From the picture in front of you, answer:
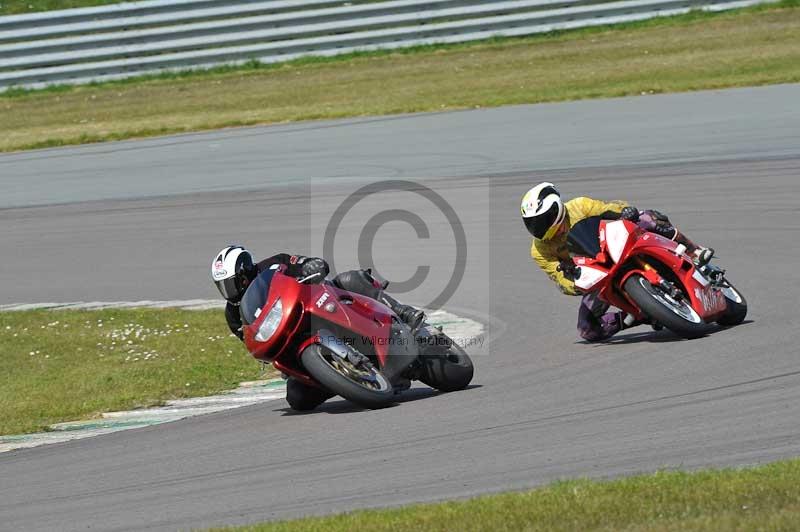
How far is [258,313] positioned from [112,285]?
269 inches

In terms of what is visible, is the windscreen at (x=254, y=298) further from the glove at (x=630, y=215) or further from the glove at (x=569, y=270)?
the glove at (x=630, y=215)

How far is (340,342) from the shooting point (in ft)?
28.8

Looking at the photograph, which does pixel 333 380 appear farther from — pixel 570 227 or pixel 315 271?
pixel 570 227

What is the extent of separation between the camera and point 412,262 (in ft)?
48.4

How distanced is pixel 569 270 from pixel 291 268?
224cm

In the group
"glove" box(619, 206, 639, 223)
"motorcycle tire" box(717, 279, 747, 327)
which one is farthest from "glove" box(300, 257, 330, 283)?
"motorcycle tire" box(717, 279, 747, 327)

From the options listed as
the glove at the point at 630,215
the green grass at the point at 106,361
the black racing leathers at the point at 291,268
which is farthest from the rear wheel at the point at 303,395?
the glove at the point at 630,215

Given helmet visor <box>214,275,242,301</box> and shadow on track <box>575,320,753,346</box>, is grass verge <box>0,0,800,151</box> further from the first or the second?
helmet visor <box>214,275,242,301</box>

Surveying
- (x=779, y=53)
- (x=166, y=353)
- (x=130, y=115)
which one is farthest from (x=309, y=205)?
(x=779, y=53)

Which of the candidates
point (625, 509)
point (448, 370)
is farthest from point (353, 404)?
point (625, 509)

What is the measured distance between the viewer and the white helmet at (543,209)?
10086mm

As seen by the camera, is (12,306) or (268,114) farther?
(268,114)

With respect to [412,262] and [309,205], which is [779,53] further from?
[412,262]

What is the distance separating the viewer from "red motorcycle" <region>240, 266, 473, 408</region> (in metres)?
8.69
